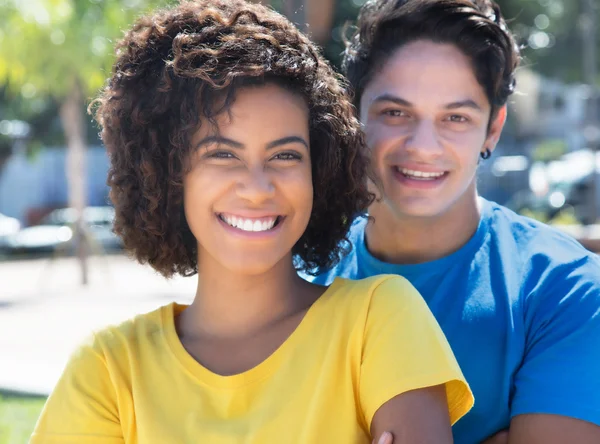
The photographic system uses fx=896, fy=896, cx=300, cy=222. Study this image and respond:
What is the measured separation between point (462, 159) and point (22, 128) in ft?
81.6

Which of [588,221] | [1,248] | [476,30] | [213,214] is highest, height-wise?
[476,30]

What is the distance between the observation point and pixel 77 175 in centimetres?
1571

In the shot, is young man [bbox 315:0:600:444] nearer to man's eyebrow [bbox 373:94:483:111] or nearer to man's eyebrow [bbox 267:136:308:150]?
man's eyebrow [bbox 373:94:483:111]

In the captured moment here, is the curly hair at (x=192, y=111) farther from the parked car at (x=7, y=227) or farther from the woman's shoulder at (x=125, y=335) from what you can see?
the parked car at (x=7, y=227)

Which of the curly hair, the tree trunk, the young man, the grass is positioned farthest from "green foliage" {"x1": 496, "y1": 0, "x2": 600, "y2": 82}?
the curly hair

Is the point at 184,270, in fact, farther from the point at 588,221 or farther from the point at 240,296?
the point at 588,221

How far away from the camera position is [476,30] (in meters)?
2.82

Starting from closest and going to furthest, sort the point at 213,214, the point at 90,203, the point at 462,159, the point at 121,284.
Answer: the point at 213,214 → the point at 462,159 → the point at 121,284 → the point at 90,203

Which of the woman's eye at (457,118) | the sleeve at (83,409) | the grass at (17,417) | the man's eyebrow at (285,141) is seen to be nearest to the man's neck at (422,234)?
the woman's eye at (457,118)

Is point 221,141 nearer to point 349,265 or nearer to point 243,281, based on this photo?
point 243,281

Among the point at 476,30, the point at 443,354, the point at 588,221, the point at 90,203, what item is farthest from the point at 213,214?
the point at 90,203

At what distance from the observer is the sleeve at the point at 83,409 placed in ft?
6.79

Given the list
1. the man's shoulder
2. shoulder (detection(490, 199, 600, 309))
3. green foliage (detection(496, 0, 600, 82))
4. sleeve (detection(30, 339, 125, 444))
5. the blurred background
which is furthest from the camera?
green foliage (detection(496, 0, 600, 82))

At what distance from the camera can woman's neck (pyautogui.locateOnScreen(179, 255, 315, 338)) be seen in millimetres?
2240
